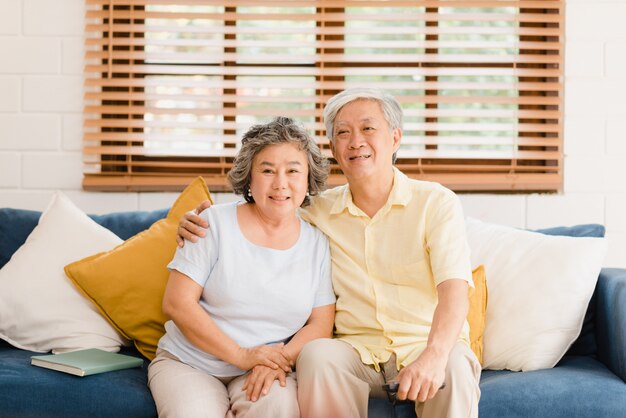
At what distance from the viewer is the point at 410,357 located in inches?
73.8

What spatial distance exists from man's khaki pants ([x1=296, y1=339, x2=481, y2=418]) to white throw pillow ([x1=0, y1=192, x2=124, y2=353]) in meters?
0.77

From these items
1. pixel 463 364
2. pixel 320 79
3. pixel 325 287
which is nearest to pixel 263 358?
pixel 325 287

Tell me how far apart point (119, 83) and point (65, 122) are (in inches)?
10.7

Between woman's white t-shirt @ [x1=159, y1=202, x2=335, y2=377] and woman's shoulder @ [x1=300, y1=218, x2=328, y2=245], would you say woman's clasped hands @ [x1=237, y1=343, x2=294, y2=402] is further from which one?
woman's shoulder @ [x1=300, y1=218, x2=328, y2=245]

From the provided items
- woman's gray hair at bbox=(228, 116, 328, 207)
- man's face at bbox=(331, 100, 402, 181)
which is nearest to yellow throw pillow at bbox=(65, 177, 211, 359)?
woman's gray hair at bbox=(228, 116, 328, 207)

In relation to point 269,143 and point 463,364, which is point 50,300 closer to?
point 269,143

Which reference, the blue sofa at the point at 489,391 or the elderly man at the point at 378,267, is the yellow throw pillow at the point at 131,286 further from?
the elderly man at the point at 378,267

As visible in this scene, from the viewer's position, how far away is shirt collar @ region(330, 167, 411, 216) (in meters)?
2.01

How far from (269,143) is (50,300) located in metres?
0.89

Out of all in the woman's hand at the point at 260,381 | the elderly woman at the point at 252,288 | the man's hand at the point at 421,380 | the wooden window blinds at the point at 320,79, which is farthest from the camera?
the wooden window blinds at the point at 320,79

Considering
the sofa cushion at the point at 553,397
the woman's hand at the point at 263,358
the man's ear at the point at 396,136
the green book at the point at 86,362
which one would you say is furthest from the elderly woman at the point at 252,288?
the sofa cushion at the point at 553,397

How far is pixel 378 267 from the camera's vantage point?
1995 mm

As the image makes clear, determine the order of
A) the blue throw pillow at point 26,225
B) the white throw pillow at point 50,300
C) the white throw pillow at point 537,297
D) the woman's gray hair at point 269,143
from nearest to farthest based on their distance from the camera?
the woman's gray hair at point 269,143
the white throw pillow at point 537,297
the white throw pillow at point 50,300
the blue throw pillow at point 26,225

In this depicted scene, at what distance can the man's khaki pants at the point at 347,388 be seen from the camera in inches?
66.7
